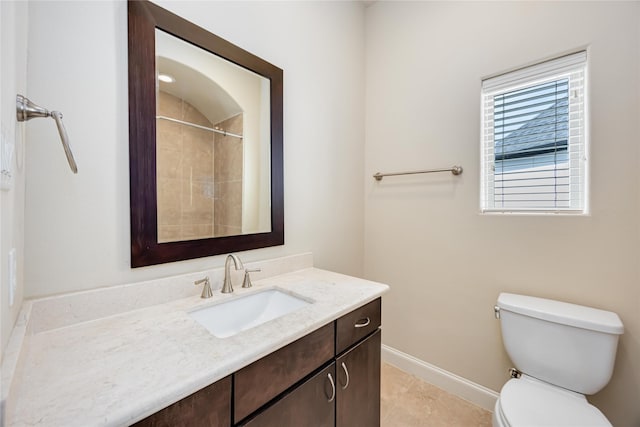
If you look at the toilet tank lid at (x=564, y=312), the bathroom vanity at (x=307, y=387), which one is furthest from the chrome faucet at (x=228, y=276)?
the toilet tank lid at (x=564, y=312)

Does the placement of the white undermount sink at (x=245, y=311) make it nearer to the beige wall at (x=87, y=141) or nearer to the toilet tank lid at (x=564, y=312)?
the beige wall at (x=87, y=141)

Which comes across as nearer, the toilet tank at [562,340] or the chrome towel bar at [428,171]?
the toilet tank at [562,340]

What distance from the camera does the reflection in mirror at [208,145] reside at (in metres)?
1.10

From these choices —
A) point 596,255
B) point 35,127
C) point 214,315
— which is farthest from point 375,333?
point 35,127

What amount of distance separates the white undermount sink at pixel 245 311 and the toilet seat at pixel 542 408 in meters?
0.92

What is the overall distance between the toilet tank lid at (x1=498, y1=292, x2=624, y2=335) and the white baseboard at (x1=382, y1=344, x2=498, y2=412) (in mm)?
637

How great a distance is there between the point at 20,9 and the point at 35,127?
0.32 meters

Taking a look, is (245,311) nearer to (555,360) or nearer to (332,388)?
(332,388)

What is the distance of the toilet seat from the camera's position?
1010 mm

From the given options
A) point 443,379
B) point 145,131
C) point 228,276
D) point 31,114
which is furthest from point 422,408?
point 31,114

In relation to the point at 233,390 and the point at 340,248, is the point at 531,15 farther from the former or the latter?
the point at 233,390

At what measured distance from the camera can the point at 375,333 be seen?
1251mm

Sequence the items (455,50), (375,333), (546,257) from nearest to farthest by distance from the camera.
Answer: (375,333) < (546,257) < (455,50)

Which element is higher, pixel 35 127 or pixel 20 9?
pixel 20 9
